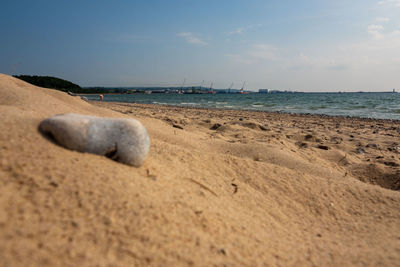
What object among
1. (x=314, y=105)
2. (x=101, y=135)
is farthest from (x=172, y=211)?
(x=314, y=105)

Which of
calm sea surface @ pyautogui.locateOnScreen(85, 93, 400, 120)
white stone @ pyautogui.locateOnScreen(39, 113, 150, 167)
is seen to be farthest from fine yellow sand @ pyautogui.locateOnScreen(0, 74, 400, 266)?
calm sea surface @ pyautogui.locateOnScreen(85, 93, 400, 120)

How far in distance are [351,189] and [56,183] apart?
2834 mm

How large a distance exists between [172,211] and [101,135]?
2.36ft

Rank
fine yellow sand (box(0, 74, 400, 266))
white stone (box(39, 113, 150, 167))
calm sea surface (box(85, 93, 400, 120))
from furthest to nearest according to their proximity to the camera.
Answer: calm sea surface (box(85, 93, 400, 120)) < white stone (box(39, 113, 150, 167)) < fine yellow sand (box(0, 74, 400, 266))

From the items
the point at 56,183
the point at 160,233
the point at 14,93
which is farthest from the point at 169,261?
the point at 14,93

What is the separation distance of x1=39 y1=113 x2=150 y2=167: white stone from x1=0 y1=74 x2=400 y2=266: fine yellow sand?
63 mm

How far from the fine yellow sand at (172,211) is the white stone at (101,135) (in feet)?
0.21

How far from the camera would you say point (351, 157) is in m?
4.23

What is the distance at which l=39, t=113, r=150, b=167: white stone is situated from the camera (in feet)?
5.35

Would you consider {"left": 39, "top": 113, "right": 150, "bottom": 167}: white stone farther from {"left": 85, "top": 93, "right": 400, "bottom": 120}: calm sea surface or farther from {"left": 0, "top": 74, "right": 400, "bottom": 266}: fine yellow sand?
{"left": 85, "top": 93, "right": 400, "bottom": 120}: calm sea surface

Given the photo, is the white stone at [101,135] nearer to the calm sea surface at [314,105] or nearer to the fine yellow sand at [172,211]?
the fine yellow sand at [172,211]

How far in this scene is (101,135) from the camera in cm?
171

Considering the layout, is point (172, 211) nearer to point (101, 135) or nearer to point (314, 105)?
point (101, 135)

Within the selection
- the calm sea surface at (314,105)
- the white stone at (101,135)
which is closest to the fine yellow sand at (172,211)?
the white stone at (101,135)
